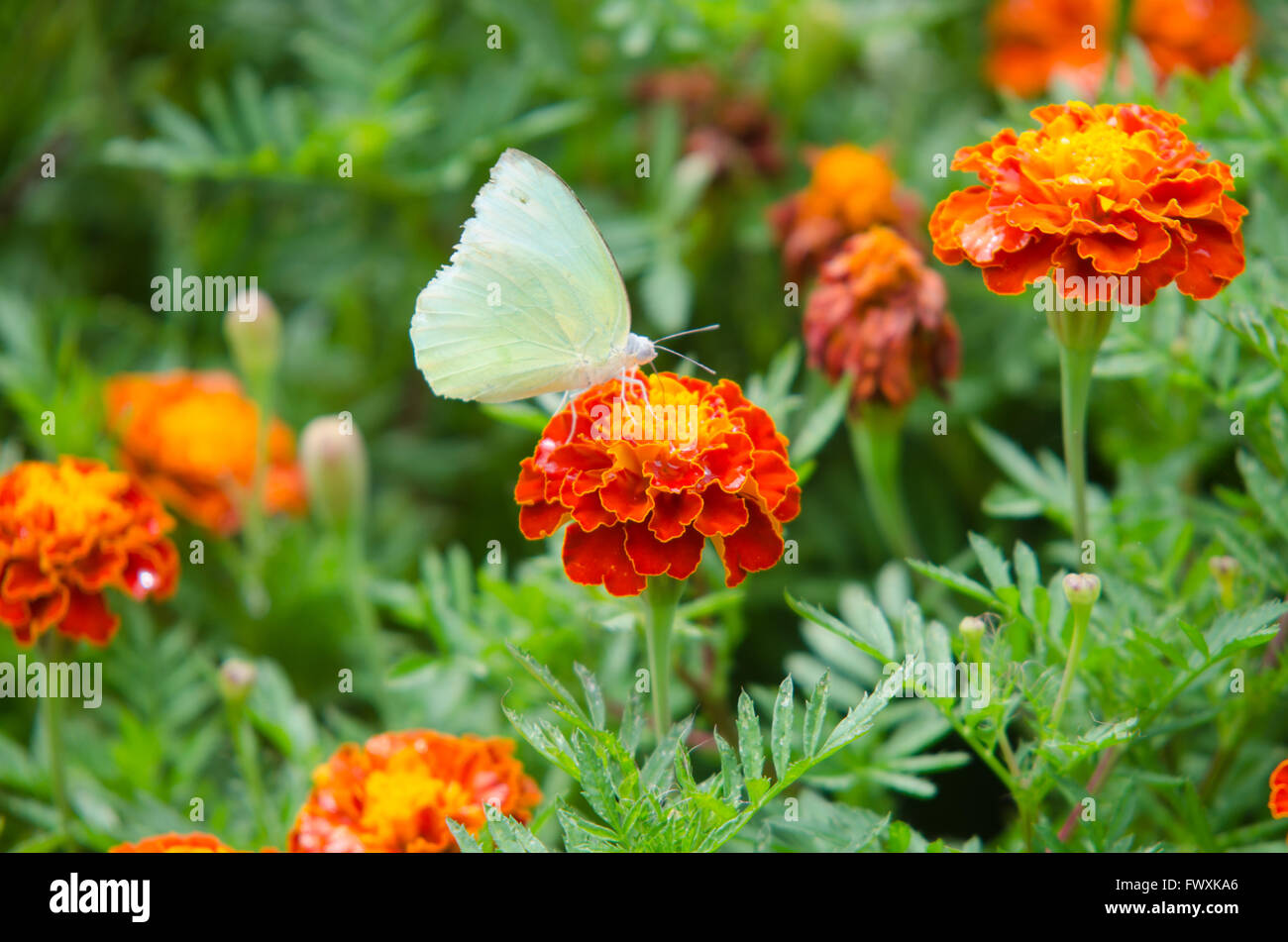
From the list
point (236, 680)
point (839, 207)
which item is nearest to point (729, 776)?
point (236, 680)

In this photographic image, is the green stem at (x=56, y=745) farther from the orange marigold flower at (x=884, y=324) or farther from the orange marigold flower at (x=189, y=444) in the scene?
the orange marigold flower at (x=884, y=324)

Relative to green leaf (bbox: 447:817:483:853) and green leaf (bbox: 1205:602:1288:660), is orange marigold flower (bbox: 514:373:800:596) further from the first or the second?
green leaf (bbox: 1205:602:1288:660)

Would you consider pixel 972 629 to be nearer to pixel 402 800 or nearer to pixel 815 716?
pixel 815 716

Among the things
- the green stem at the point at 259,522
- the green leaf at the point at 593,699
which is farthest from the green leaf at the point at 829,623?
the green stem at the point at 259,522

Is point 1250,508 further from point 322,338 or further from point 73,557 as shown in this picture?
point 322,338
